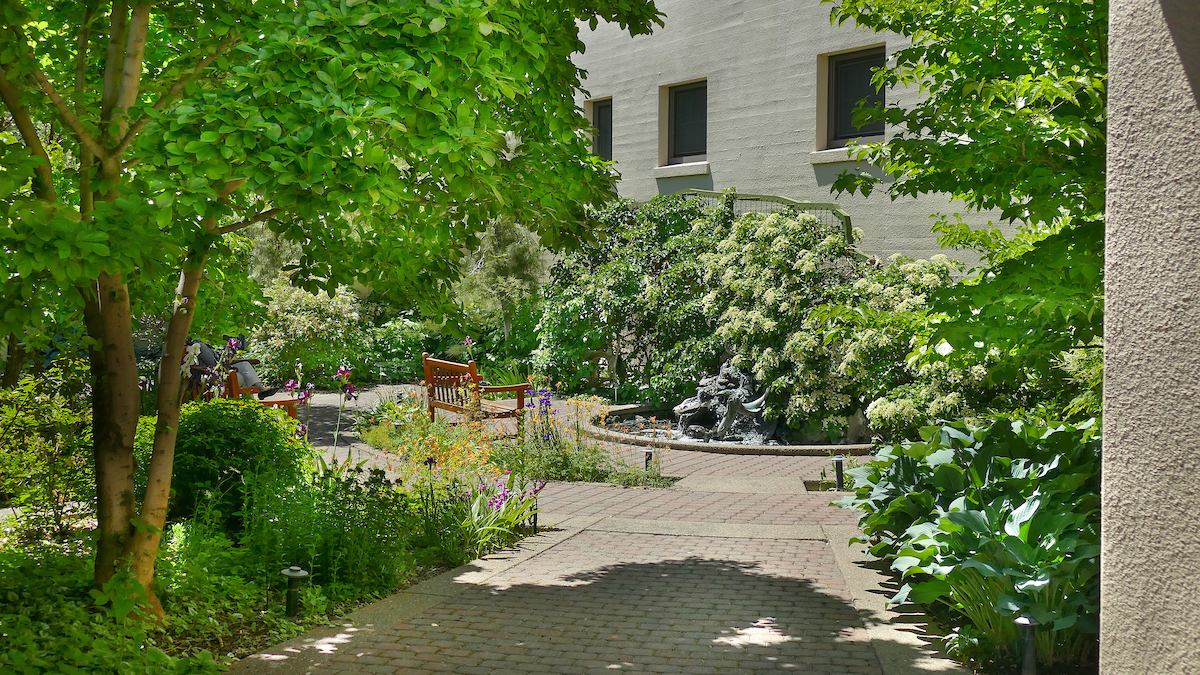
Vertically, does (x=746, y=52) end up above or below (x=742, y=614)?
above

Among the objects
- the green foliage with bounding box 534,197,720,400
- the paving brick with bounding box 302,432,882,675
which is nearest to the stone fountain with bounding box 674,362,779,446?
the green foliage with bounding box 534,197,720,400

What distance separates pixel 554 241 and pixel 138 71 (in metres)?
2.56

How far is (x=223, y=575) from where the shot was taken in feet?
18.2

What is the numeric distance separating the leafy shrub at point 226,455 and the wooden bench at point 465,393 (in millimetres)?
4300

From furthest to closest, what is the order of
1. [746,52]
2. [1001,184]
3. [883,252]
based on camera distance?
1. [746,52]
2. [883,252]
3. [1001,184]

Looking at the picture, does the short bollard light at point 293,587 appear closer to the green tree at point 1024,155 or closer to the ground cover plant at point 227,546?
the ground cover plant at point 227,546

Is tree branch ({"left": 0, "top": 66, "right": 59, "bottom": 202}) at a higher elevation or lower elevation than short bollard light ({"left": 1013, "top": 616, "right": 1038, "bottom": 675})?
higher

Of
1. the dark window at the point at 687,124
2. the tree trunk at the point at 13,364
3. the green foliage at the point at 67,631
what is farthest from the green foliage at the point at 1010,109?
the dark window at the point at 687,124

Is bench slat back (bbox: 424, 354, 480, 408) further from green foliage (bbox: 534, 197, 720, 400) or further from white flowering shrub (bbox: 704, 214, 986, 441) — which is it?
white flowering shrub (bbox: 704, 214, 986, 441)

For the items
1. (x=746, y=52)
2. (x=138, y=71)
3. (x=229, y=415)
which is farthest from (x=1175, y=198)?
(x=746, y=52)

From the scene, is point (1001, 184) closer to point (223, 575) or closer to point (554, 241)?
point (554, 241)

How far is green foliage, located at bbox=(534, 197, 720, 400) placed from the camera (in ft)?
49.9

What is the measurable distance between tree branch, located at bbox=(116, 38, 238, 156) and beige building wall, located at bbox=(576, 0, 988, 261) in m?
11.3

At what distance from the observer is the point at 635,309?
16172mm
